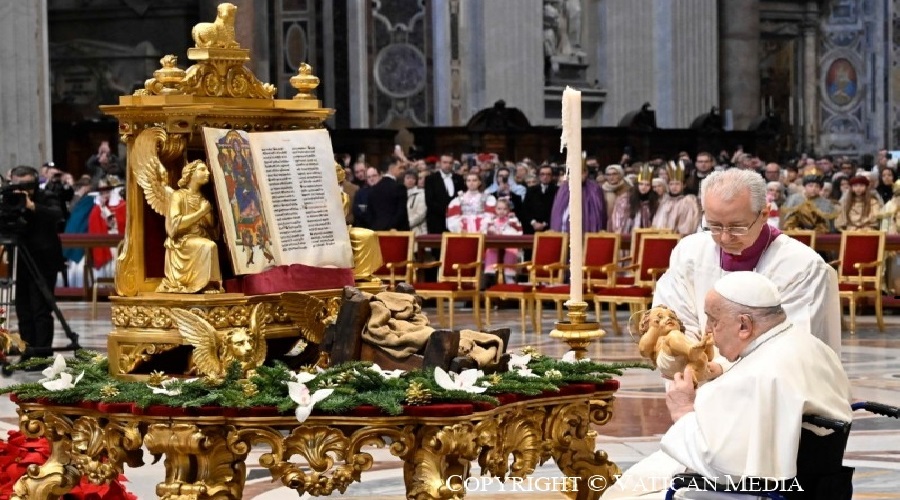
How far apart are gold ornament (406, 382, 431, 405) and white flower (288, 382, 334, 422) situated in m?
0.23

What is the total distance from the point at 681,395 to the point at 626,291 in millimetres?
10193

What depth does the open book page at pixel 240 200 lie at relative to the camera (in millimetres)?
6227

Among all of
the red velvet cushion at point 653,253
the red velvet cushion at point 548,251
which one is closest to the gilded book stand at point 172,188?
the red velvet cushion at point 653,253

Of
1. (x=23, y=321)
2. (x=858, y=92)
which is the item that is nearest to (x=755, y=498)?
(x=23, y=321)

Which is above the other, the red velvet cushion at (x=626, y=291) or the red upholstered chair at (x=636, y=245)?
the red upholstered chair at (x=636, y=245)

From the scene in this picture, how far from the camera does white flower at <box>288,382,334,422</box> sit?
197 inches

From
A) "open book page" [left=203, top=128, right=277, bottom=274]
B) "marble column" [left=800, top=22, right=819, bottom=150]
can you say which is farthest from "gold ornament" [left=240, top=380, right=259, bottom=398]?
"marble column" [left=800, top=22, right=819, bottom=150]

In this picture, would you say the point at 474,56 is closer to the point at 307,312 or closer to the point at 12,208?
the point at 12,208

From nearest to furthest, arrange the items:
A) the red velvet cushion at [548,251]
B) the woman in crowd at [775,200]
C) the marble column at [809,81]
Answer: the red velvet cushion at [548,251], the woman in crowd at [775,200], the marble column at [809,81]

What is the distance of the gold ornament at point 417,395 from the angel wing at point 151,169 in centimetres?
156

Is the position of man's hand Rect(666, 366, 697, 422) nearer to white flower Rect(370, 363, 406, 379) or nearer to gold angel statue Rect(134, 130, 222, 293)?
white flower Rect(370, 363, 406, 379)

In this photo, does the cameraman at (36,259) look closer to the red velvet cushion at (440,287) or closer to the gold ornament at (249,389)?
the red velvet cushion at (440,287)

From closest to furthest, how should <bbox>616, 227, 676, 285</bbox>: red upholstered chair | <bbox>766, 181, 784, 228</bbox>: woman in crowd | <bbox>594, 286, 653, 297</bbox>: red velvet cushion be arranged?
1. <bbox>594, 286, 653, 297</bbox>: red velvet cushion
2. <bbox>616, 227, 676, 285</bbox>: red upholstered chair
3. <bbox>766, 181, 784, 228</bbox>: woman in crowd

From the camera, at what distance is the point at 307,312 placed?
6.39 metres
